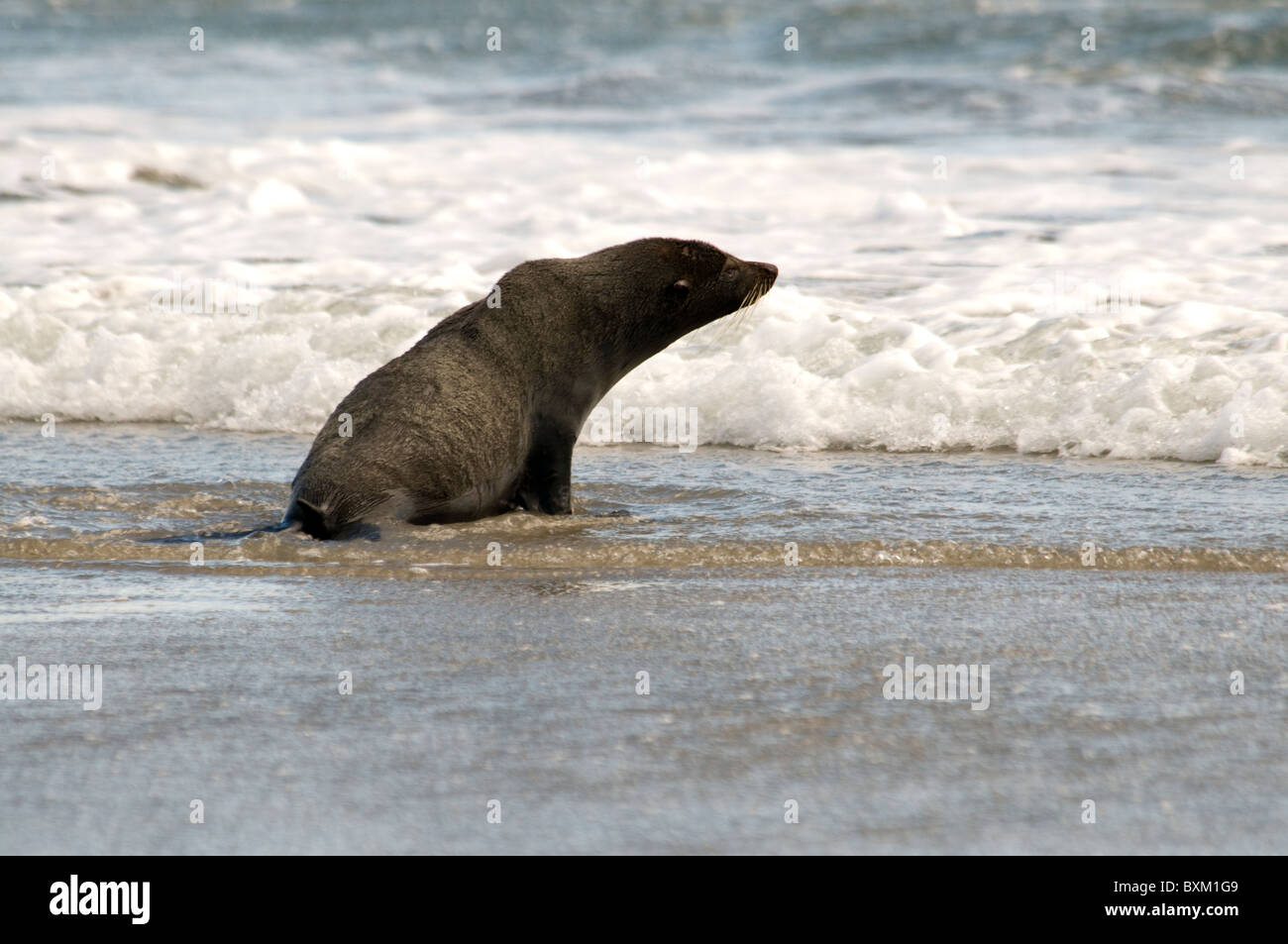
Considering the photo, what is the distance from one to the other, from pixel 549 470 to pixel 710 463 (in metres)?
1.70

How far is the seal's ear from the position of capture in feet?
24.0

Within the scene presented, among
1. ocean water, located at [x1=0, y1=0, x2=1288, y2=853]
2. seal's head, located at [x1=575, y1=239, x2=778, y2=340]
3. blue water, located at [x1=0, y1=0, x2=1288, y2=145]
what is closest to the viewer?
ocean water, located at [x1=0, y1=0, x2=1288, y2=853]

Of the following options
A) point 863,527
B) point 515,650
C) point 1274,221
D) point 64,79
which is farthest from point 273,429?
point 64,79

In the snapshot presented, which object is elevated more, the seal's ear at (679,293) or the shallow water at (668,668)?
the seal's ear at (679,293)

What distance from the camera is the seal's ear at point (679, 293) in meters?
7.32

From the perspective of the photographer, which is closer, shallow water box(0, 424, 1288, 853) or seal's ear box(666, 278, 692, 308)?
shallow water box(0, 424, 1288, 853)

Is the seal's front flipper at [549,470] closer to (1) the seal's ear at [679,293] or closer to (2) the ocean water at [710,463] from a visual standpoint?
(2) the ocean water at [710,463]

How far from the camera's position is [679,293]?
7348mm

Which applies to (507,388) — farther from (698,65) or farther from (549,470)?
(698,65)

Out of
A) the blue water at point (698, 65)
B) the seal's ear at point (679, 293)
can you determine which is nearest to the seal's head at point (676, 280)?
the seal's ear at point (679, 293)

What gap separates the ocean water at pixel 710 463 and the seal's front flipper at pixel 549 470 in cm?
16

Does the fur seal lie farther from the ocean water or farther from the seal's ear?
the ocean water

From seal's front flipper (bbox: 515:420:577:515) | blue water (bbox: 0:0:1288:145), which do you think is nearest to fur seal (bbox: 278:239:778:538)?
seal's front flipper (bbox: 515:420:577:515)

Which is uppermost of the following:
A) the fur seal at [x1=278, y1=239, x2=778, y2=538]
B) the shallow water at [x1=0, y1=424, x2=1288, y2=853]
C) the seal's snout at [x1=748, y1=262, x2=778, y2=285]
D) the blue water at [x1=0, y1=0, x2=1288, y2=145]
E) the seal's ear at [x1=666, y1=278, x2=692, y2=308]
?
the blue water at [x1=0, y1=0, x2=1288, y2=145]
